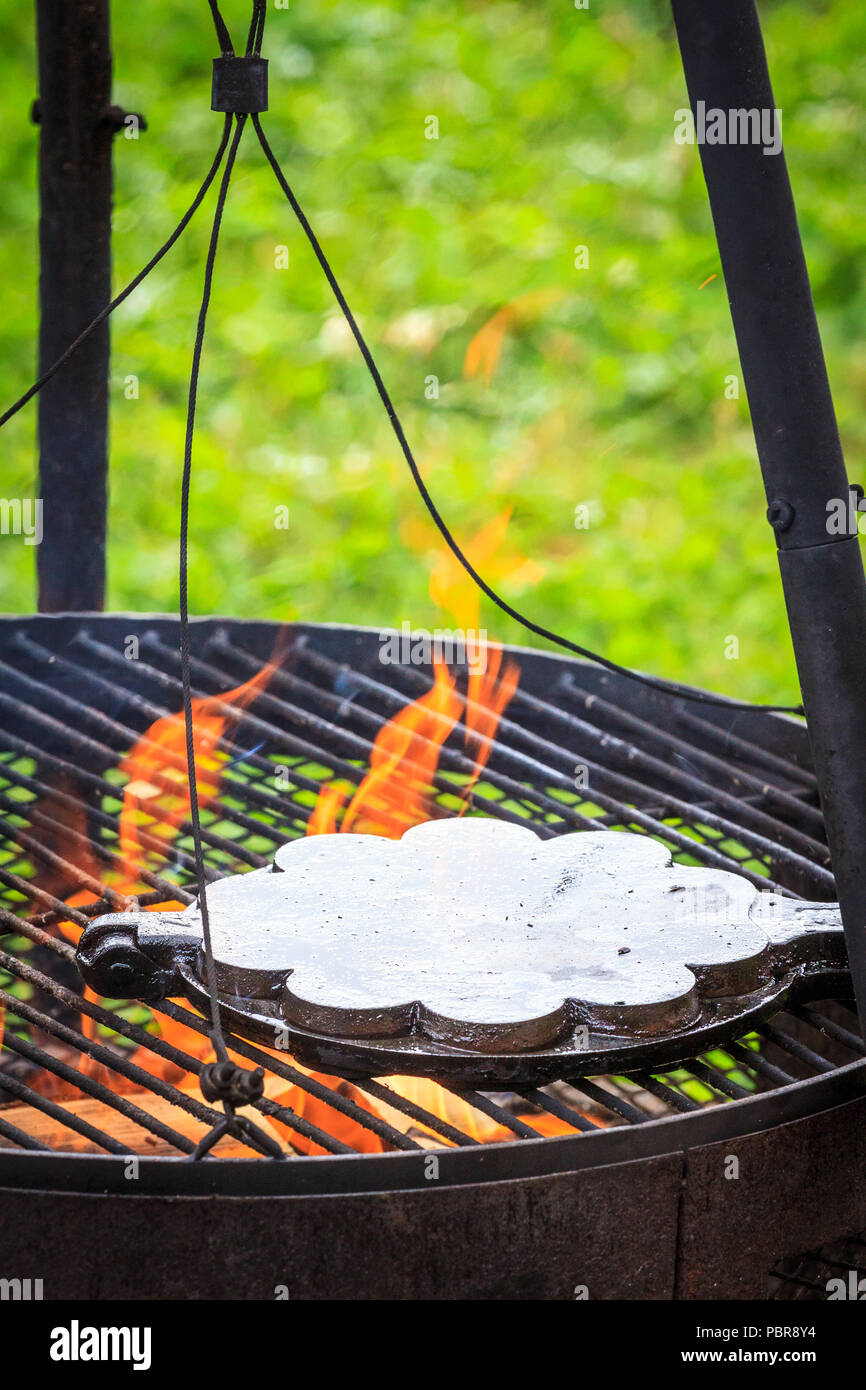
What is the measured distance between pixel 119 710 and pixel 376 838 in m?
0.75

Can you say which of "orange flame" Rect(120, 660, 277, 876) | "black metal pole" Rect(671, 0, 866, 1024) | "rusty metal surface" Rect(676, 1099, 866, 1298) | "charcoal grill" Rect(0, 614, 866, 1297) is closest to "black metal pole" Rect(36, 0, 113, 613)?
"charcoal grill" Rect(0, 614, 866, 1297)

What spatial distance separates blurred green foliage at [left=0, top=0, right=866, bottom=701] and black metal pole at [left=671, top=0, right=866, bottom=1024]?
3339mm

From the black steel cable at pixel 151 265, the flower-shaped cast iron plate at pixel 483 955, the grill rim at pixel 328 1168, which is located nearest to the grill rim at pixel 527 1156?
the grill rim at pixel 328 1168

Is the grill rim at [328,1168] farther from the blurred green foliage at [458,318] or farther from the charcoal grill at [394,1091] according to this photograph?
the blurred green foliage at [458,318]

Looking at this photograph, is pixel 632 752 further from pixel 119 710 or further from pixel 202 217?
pixel 202 217

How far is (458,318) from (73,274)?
2928mm

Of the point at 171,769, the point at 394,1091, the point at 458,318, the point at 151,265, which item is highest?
the point at 458,318

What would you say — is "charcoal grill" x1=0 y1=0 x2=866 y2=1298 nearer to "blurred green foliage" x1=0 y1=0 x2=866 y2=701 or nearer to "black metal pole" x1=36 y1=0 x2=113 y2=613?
"black metal pole" x1=36 y1=0 x2=113 y2=613

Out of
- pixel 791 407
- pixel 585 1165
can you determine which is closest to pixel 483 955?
pixel 585 1165

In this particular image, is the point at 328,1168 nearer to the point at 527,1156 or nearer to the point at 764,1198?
the point at 527,1156

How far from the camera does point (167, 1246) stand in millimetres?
1625

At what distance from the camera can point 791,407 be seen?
169cm

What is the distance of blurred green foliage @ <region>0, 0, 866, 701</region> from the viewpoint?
536cm
